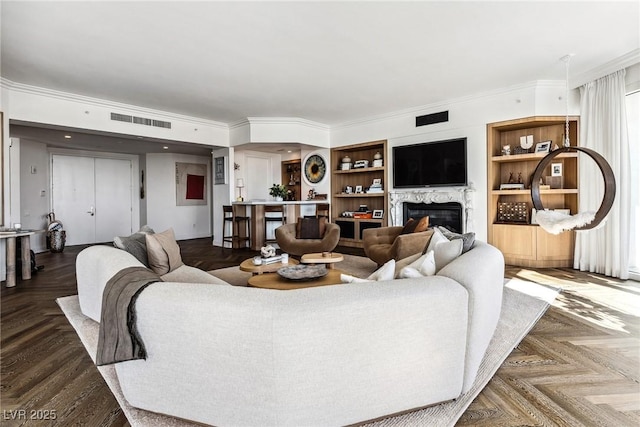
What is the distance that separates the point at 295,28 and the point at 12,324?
370 centimetres

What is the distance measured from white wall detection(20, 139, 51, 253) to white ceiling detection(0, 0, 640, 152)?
10.2ft

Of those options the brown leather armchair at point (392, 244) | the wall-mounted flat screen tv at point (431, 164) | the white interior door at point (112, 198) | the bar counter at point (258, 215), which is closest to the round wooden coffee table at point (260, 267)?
the brown leather armchair at point (392, 244)

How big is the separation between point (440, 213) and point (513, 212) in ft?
3.76

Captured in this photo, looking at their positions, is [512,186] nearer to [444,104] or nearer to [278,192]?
[444,104]

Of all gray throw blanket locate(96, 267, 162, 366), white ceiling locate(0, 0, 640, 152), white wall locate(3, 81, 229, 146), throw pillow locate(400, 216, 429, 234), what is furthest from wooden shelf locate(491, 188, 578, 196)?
white wall locate(3, 81, 229, 146)

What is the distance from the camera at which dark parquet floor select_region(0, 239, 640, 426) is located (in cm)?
169

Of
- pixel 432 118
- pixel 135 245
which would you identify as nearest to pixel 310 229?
pixel 432 118

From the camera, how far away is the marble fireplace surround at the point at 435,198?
556 centimetres

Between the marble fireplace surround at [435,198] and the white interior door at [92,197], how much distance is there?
6.87 m

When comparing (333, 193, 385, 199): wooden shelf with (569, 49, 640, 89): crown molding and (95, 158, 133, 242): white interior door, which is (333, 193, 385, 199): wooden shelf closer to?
(569, 49, 640, 89): crown molding

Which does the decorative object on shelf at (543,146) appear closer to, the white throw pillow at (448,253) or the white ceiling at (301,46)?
the white ceiling at (301,46)

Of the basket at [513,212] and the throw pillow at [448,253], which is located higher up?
the basket at [513,212]

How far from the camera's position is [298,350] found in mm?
1299

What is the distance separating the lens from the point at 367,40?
3500 millimetres
